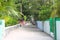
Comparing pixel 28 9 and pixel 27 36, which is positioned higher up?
pixel 27 36

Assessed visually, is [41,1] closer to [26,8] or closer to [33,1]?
[33,1]

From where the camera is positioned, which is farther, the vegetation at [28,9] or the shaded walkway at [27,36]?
the vegetation at [28,9]

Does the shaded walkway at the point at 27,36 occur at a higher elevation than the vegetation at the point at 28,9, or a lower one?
lower

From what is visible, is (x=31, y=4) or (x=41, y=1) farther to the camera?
(x=31, y=4)

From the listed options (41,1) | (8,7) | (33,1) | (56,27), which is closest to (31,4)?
(33,1)

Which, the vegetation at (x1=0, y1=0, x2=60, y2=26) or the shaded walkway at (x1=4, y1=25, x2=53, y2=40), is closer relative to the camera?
the shaded walkway at (x1=4, y1=25, x2=53, y2=40)

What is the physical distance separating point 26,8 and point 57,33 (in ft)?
138

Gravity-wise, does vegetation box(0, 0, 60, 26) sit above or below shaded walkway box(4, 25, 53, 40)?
above

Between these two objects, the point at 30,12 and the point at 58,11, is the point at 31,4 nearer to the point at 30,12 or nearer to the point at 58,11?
the point at 30,12

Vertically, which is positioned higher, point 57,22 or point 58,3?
point 58,3

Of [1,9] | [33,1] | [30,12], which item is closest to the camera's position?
[1,9]

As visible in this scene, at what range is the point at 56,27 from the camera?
55.0 feet

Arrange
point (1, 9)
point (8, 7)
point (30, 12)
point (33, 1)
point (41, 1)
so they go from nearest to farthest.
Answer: point (1, 9)
point (8, 7)
point (41, 1)
point (33, 1)
point (30, 12)

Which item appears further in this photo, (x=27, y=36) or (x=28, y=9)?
(x=28, y=9)
